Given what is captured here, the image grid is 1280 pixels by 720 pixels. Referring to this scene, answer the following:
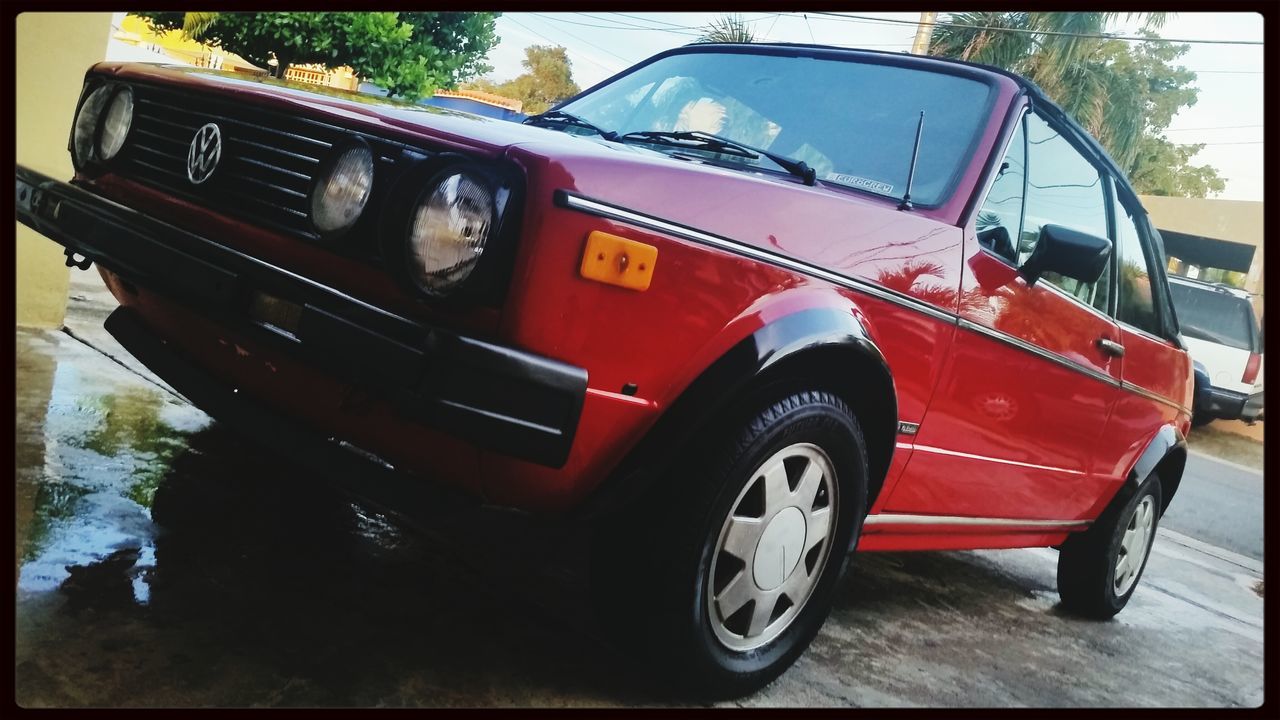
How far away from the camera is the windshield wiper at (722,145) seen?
2545 mm

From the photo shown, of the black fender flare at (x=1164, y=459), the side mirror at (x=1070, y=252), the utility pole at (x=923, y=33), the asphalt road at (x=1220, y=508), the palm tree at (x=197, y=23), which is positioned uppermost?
the utility pole at (x=923, y=33)

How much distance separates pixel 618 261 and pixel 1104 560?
2913 mm

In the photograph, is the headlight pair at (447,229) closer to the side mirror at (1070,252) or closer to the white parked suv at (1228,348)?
the side mirror at (1070,252)

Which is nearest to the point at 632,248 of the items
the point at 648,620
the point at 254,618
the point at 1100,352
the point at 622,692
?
the point at 648,620

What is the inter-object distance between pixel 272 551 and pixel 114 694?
787 mm

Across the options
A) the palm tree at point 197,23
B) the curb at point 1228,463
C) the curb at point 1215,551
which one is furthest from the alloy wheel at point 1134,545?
the curb at point 1228,463

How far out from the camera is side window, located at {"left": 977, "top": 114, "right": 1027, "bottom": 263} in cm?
288

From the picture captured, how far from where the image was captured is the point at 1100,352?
137 inches

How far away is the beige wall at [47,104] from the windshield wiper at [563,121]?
2.68 metres

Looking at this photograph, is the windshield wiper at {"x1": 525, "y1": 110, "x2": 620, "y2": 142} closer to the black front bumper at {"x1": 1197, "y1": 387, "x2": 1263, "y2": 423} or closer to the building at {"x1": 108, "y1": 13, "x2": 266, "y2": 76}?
the building at {"x1": 108, "y1": 13, "x2": 266, "y2": 76}

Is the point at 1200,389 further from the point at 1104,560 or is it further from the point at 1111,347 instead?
the point at 1111,347

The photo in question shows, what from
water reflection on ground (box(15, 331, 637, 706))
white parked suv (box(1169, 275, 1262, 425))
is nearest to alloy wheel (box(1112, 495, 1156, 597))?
water reflection on ground (box(15, 331, 637, 706))

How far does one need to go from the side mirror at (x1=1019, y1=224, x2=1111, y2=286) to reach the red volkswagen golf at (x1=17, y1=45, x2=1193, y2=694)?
0.01 meters

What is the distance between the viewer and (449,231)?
190 centimetres
